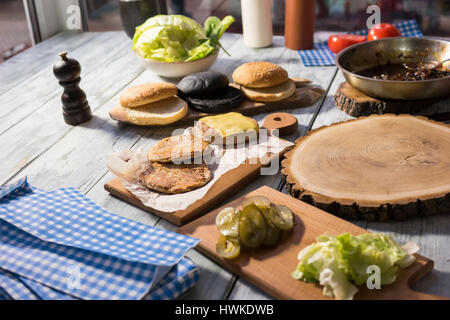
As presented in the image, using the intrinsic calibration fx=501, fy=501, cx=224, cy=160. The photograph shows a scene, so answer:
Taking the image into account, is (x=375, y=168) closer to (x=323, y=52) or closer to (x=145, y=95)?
(x=145, y=95)

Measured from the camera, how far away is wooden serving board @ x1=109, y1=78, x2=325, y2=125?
78.5 inches

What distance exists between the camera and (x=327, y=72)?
8.14 feet

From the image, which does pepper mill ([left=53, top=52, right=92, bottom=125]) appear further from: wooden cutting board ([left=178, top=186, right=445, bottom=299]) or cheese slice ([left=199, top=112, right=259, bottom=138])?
wooden cutting board ([left=178, top=186, right=445, bottom=299])

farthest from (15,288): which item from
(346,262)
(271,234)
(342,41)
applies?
(342,41)

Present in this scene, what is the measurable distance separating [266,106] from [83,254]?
1.10 metres

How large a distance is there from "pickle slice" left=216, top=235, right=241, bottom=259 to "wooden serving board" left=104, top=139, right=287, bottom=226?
187 millimetres

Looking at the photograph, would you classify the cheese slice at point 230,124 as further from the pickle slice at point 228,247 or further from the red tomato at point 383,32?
the red tomato at point 383,32

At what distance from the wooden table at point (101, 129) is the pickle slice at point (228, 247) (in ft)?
0.17

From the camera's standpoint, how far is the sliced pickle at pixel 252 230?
3.94 ft

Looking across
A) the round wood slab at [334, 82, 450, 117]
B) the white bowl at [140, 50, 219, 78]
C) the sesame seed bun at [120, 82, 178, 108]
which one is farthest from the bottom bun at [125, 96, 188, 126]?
the round wood slab at [334, 82, 450, 117]

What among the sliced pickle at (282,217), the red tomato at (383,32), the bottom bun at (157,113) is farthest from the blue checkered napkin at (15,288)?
the red tomato at (383,32)

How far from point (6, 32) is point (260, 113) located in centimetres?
360
